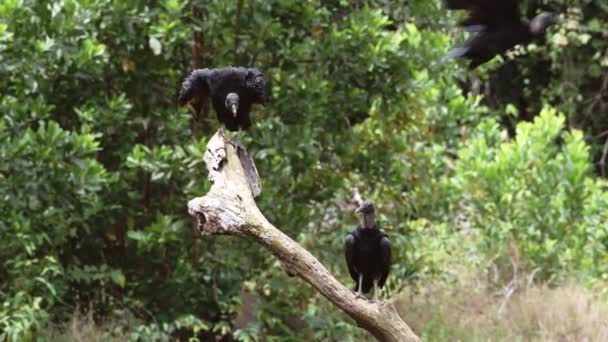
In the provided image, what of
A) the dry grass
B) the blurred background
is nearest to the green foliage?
the blurred background

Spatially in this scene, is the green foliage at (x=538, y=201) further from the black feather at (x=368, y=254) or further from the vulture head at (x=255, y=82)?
the vulture head at (x=255, y=82)

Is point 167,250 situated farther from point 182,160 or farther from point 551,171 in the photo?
point 551,171

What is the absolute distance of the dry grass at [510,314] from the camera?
7.03 metres

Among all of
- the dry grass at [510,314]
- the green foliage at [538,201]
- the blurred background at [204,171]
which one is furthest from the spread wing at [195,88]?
the green foliage at [538,201]

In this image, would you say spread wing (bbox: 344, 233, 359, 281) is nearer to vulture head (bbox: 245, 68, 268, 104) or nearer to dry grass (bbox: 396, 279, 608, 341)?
vulture head (bbox: 245, 68, 268, 104)

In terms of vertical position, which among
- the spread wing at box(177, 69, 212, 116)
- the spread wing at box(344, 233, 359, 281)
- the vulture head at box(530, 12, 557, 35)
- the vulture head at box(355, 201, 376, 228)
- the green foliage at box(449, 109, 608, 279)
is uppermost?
the green foliage at box(449, 109, 608, 279)

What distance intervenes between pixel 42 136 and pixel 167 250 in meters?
1.24

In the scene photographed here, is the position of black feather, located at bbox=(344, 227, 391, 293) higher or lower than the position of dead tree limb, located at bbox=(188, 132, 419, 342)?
Result: higher

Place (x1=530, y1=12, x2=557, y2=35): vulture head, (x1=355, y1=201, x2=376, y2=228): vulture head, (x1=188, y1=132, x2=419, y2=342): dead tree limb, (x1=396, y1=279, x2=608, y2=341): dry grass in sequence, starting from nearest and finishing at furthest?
1. (x1=188, y1=132, x2=419, y2=342): dead tree limb
2. (x1=530, y1=12, x2=557, y2=35): vulture head
3. (x1=355, y1=201, x2=376, y2=228): vulture head
4. (x1=396, y1=279, x2=608, y2=341): dry grass

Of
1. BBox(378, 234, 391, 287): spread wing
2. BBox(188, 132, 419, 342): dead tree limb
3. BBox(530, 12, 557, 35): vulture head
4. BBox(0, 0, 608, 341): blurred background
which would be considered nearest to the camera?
BBox(188, 132, 419, 342): dead tree limb

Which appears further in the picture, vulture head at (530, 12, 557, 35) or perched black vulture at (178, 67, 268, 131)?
perched black vulture at (178, 67, 268, 131)

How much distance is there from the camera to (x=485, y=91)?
1420 centimetres

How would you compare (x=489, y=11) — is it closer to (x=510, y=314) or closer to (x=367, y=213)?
(x=367, y=213)

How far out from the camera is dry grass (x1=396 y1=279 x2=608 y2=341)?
7.03m
